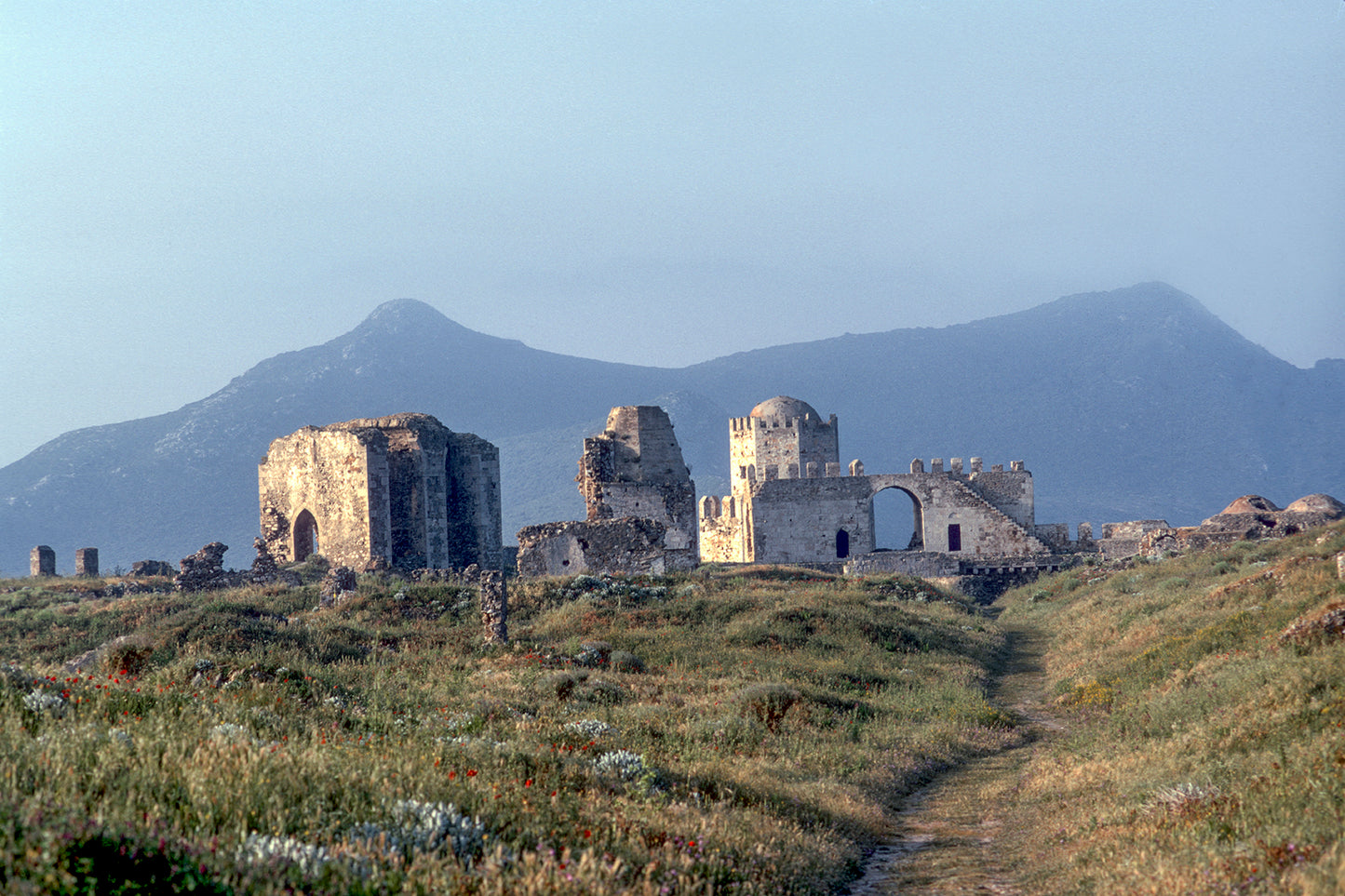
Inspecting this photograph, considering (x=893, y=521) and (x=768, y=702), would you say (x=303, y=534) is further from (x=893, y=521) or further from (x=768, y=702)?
(x=893, y=521)

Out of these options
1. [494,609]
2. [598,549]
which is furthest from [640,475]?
[494,609]

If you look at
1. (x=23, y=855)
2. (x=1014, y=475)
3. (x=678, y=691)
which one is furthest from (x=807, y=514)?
(x=23, y=855)

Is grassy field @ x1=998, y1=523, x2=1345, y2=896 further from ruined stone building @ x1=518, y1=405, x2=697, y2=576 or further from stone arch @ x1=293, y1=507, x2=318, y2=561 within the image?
stone arch @ x1=293, y1=507, x2=318, y2=561

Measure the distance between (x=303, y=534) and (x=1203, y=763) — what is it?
34555 mm

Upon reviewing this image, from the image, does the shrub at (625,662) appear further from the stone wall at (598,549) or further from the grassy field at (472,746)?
the stone wall at (598,549)

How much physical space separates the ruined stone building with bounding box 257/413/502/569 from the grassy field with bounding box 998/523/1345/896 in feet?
74.8

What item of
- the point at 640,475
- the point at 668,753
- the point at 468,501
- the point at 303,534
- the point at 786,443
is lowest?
the point at 668,753

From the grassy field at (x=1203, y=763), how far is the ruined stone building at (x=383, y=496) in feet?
74.8

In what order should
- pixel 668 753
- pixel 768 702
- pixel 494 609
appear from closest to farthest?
pixel 668 753, pixel 768 702, pixel 494 609

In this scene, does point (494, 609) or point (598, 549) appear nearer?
point (494, 609)

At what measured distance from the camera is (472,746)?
307 inches

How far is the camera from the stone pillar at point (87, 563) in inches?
1515

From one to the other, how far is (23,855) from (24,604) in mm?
27265

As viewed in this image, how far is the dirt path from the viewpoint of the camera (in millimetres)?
7266
